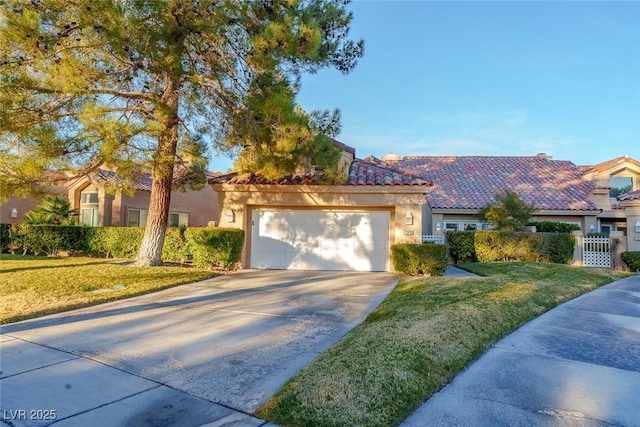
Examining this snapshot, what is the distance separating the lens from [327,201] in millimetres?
14188

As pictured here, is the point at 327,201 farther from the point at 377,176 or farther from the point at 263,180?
the point at 263,180

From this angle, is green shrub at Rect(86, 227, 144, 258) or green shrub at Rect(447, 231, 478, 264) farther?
green shrub at Rect(447, 231, 478, 264)

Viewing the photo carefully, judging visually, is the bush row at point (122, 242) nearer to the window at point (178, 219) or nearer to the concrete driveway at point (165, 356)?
the concrete driveway at point (165, 356)

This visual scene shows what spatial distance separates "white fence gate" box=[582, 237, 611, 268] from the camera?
54.5ft

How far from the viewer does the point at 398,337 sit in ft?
17.1

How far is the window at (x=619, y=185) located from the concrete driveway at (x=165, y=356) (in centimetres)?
2079

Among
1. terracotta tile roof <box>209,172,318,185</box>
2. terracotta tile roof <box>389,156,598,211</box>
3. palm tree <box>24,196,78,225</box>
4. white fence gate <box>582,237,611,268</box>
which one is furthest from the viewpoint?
terracotta tile roof <box>389,156,598,211</box>

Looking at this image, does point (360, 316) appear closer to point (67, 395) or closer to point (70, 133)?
point (67, 395)

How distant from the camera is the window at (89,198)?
2273cm

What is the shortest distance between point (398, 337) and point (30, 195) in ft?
36.5

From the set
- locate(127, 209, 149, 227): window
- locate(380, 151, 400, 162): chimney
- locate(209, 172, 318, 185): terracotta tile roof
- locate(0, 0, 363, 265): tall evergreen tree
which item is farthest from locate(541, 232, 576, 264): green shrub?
locate(127, 209, 149, 227): window

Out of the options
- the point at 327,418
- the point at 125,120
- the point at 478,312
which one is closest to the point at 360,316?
the point at 478,312

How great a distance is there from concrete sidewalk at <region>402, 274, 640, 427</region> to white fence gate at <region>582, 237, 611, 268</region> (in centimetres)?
1166

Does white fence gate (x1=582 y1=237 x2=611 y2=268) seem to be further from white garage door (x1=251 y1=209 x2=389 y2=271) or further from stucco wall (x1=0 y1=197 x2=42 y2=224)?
stucco wall (x1=0 y1=197 x2=42 y2=224)
